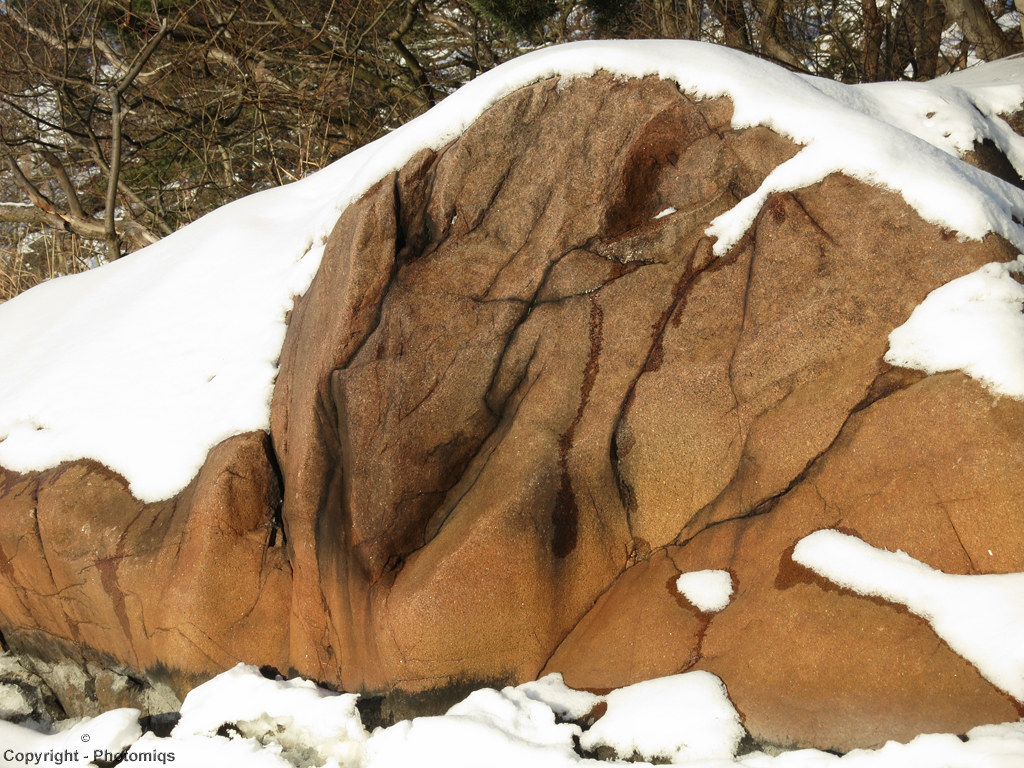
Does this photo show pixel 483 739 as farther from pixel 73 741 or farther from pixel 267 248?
pixel 267 248

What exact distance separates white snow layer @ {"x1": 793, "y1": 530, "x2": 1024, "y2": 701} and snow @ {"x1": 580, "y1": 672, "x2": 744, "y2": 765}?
0.49 m

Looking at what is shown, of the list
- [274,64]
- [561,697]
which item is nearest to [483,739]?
[561,697]

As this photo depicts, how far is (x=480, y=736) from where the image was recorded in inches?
93.9

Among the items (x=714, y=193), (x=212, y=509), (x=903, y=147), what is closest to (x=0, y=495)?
(x=212, y=509)

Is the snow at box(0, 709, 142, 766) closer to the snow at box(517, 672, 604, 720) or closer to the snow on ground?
the snow on ground

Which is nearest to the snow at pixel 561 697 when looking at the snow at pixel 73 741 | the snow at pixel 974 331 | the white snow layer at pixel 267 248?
the snow at pixel 73 741

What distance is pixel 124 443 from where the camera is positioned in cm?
364

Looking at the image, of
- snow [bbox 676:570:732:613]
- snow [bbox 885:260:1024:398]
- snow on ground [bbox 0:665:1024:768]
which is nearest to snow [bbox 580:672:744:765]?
snow on ground [bbox 0:665:1024:768]

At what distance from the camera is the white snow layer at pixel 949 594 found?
2184 mm

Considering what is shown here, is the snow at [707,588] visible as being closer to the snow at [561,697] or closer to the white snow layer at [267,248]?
the snow at [561,697]

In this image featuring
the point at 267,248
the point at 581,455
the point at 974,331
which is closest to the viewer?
the point at 974,331

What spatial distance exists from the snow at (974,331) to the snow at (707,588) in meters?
0.85

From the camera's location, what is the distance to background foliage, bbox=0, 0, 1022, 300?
7.22 meters

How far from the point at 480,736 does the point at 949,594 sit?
4.40 feet
